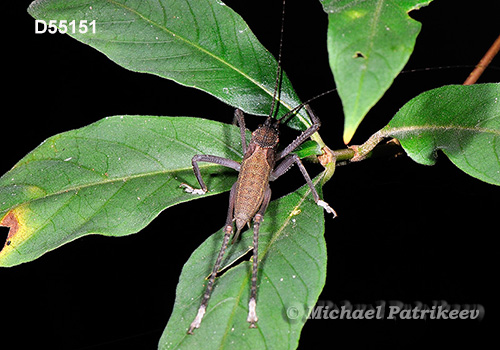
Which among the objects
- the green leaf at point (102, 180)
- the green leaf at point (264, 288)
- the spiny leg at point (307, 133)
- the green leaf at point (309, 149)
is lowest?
the green leaf at point (264, 288)

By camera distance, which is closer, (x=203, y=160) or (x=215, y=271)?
(x=215, y=271)

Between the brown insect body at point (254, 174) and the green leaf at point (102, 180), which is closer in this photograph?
the green leaf at point (102, 180)

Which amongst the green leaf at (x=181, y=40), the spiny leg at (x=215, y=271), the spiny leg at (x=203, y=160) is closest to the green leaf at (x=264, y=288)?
the spiny leg at (x=215, y=271)

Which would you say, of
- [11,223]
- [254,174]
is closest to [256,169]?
[254,174]

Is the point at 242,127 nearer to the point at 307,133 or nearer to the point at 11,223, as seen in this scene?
the point at 307,133

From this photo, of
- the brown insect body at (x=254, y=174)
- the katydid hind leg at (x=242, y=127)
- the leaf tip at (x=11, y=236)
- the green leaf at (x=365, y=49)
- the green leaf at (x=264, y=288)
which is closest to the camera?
the green leaf at (x=365, y=49)

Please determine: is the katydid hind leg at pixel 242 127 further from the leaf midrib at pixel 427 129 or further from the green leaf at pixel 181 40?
the leaf midrib at pixel 427 129

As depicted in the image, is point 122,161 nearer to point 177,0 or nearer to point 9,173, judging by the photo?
point 9,173
